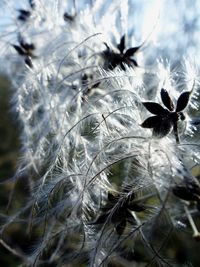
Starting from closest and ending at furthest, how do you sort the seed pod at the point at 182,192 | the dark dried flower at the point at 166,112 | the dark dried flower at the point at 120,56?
the seed pod at the point at 182,192
the dark dried flower at the point at 166,112
the dark dried flower at the point at 120,56

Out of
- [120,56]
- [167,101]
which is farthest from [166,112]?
[120,56]

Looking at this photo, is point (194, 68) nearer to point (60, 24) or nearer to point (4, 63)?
point (60, 24)

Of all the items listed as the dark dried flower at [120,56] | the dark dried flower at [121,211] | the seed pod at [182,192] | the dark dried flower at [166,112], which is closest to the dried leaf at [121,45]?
the dark dried flower at [120,56]

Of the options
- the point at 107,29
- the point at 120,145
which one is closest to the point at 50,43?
the point at 107,29

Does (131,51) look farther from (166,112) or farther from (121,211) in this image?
(121,211)

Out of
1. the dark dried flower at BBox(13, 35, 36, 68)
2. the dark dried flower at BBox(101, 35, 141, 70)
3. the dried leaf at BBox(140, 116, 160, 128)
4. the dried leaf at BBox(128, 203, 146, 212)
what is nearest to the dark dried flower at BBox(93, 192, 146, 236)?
the dried leaf at BBox(128, 203, 146, 212)

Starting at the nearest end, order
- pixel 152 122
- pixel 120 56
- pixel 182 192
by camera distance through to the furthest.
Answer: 1. pixel 182 192
2. pixel 152 122
3. pixel 120 56

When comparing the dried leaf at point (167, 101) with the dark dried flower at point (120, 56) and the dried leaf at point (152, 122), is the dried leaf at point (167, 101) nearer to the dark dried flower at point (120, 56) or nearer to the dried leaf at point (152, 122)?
the dried leaf at point (152, 122)

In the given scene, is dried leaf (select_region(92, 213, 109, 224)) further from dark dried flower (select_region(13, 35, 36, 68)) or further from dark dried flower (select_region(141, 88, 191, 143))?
dark dried flower (select_region(13, 35, 36, 68))
